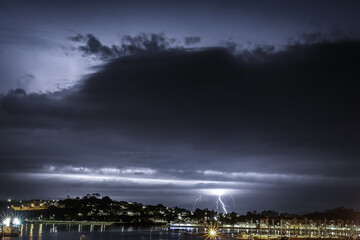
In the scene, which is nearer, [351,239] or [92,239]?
[351,239]

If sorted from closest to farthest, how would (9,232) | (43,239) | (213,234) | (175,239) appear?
(9,232) → (43,239) → (213,234) → (175,239)

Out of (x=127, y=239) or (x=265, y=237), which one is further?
(x=127, y=239)

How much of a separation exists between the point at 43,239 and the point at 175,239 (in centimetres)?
4415

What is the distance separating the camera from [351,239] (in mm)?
113750

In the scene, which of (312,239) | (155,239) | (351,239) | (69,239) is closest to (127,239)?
(155,239)

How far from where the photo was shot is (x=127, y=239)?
139250mm

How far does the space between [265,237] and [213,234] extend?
18897mm

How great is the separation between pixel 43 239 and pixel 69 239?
750cm

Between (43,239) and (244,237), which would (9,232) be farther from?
(244,237)

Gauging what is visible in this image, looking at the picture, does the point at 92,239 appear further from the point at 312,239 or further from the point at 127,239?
the point at 312,239

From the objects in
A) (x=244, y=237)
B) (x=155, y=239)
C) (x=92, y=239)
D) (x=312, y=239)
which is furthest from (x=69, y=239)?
(x=312, y=239)

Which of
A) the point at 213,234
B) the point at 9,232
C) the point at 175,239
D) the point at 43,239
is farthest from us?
the point at 175,239

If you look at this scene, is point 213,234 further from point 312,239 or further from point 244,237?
point 312,239

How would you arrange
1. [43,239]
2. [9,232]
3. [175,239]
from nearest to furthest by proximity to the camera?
[9,232] → [43,239] → [175,239]
